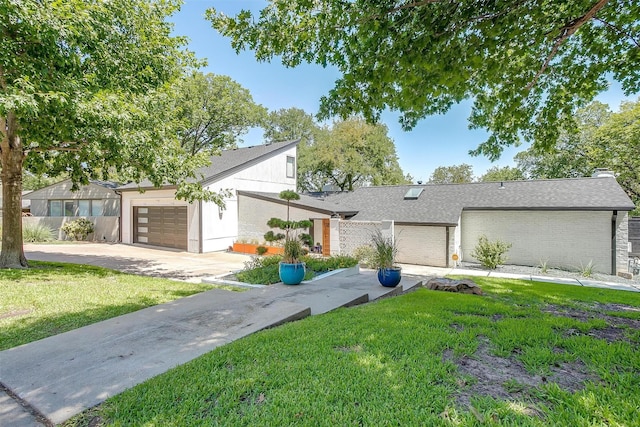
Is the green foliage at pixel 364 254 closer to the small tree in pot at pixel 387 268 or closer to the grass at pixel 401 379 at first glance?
the small tree in pot at pixel 387 268

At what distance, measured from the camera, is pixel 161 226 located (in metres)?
17.4

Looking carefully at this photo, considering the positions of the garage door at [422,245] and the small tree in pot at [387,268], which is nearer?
the small tree in pot at [387,268]

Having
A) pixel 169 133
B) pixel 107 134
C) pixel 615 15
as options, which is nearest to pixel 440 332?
pixel 615 15

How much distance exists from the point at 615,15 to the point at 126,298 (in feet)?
34.3

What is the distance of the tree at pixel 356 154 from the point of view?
2638 cm

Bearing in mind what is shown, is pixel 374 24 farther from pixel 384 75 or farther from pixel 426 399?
pixel 426 399

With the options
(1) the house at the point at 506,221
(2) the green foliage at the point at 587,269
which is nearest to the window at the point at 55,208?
(1) the house at the point at 506,221

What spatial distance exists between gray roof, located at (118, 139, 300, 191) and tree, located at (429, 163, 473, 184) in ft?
107

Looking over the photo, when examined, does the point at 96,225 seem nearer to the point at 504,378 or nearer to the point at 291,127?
the point at 291,127

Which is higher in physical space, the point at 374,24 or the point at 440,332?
the point at 374,24

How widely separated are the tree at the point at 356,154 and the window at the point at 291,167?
5860mm

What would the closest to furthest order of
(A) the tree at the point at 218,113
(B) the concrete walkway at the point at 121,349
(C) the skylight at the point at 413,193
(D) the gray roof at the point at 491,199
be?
(B) the concrete walkway at the point at 121,349, (D) the gray roof at the point at 491,199, (C) the skylight at the point at 413,193, (A) the tree at the point at 218,113

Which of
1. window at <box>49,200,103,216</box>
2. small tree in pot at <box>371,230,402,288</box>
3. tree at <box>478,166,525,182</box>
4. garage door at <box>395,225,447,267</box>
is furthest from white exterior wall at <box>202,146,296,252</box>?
tree at <box>478,166,525,182</box>

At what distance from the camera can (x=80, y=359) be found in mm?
3475
